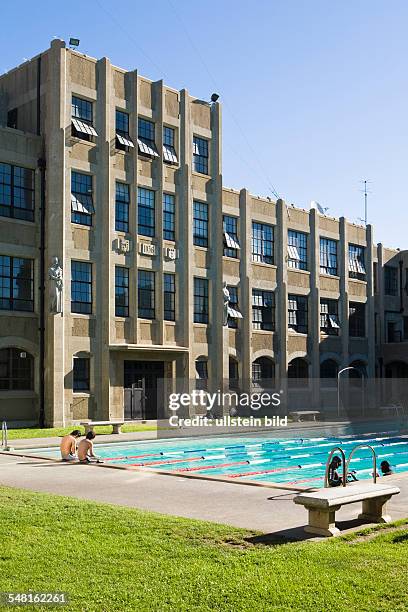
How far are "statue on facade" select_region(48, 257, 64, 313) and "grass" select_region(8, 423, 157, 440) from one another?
512cm

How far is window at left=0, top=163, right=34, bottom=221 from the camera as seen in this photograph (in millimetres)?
33031

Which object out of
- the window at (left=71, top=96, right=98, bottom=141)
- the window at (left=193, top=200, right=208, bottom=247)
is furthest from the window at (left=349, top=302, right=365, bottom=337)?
the window at (left=71, top=96, right=98, bottom=141)

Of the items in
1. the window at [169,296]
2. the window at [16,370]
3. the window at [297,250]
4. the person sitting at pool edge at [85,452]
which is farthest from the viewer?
the window at [297,250]

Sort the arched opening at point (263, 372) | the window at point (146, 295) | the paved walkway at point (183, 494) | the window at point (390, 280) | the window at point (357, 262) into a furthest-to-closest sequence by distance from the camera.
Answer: the window at point (390, 280) → the window at point (357, 262) → the arched opening at point (263, 372) → the window at point (146, 295) → the paved walkway at point (183, 494)

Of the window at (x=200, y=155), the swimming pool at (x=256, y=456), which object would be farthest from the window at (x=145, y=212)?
the swimming pool at (x=256, y=456)

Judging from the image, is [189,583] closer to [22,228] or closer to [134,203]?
[22,228]

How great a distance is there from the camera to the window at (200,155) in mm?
41750

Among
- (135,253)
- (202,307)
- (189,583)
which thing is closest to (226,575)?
(189,583)

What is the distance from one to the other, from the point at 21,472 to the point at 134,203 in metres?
21.2

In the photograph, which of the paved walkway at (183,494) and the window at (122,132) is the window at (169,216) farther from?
the paved walkway at (183,494)

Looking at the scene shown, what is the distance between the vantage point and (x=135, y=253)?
121 ft

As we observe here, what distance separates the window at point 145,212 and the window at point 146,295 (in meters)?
2.10

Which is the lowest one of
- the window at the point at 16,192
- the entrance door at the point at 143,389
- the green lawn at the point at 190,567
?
the green lawn at the point at 190,567

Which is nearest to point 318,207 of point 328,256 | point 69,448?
point 328,256
